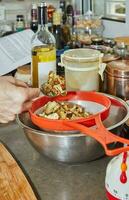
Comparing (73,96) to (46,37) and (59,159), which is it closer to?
(59,159)

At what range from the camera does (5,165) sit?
2.00 feet

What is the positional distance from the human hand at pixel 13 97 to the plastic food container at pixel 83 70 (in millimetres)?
146

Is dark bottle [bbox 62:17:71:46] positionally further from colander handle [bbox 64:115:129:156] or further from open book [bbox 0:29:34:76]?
colander handle [bbox 64:115:129:156]

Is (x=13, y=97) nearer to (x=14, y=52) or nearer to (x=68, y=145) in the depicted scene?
(x=68, y=145)

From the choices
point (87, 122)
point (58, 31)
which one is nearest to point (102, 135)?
point (87, 122)

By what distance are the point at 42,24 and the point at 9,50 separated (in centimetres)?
33

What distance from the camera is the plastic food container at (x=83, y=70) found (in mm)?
749

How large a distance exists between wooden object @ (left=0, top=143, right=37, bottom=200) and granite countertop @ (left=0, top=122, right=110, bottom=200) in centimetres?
2

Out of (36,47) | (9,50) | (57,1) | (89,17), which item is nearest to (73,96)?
(36,47)

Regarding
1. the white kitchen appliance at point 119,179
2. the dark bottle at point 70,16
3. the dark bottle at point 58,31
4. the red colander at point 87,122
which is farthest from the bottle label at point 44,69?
the dark bottle at point 70,16

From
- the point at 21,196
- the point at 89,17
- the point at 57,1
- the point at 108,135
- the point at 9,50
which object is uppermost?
the point at 57,1

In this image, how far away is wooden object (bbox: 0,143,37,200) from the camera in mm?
523

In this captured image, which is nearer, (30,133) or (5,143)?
(30,133)

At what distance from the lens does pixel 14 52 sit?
1186 millimetres
